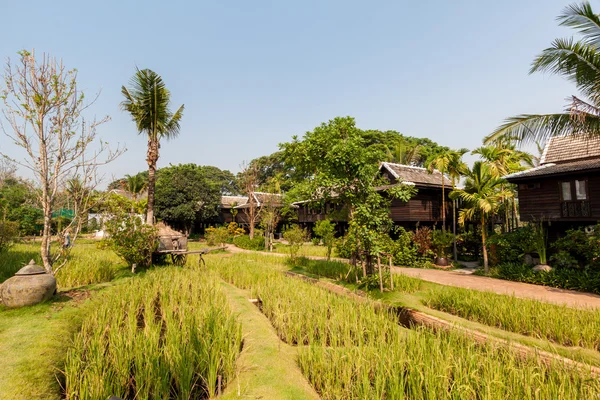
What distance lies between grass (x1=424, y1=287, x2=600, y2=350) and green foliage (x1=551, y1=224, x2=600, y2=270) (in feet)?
18.3

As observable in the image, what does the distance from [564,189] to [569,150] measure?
3013 mm

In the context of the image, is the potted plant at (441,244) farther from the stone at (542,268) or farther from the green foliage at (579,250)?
the green foliage at (579,250)

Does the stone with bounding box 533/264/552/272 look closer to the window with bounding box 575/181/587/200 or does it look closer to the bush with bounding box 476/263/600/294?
the bush with bounding box 476/263/600/294

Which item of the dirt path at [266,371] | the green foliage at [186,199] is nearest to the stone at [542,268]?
the dirt path at [266,371]

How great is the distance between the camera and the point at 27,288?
20.9ft

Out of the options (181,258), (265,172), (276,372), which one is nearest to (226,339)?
(276,372)

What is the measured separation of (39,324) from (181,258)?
32.1 ft

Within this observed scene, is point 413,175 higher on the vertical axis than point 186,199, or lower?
higher

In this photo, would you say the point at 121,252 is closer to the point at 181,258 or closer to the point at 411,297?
the point at 181,258

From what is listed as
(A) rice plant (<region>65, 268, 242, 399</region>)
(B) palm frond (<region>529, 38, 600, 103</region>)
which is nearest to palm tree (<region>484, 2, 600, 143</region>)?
(B) palm frond (<region>529, 38, 600, 103</region>)

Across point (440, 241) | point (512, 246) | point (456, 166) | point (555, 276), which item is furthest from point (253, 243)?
point (555, 276)

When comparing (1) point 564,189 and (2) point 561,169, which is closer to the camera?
(2) point 561,169

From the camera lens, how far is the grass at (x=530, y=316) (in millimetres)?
5637

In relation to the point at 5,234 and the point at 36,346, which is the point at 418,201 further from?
the point at 5,234
